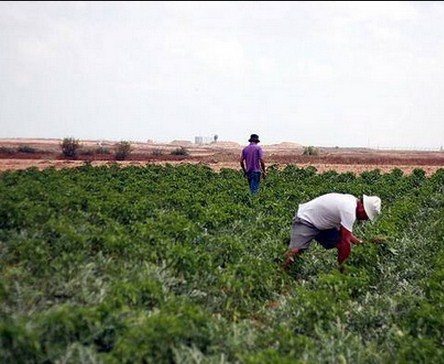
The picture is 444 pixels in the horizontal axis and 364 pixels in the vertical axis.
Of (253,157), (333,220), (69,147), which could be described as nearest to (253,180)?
(253,157)

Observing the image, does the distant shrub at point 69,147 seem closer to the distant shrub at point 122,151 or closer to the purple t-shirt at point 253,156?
the distant shrub at point 122,151

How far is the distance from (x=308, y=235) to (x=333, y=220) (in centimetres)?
44

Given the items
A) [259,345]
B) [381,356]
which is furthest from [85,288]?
[381,356]

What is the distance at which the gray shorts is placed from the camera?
825 centimetres

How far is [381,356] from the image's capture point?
554 cm

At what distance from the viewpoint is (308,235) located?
8242 millimetres

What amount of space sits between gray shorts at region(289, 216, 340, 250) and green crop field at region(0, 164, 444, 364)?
12.0 inches

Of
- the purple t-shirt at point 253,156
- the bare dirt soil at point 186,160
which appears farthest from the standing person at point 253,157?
the bare dirt soil at point 186,160

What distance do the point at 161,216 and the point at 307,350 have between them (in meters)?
4.46

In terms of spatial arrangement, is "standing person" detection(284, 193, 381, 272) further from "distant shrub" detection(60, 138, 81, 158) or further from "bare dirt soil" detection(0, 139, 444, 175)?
"distant shrub" detection(60, 138, 81, 158)

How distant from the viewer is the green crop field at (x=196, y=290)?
4.74m

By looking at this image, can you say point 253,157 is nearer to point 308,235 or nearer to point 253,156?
point 253,156

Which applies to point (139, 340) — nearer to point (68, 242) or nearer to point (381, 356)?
point (381, 356)

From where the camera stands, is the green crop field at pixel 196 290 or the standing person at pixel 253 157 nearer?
the green crop field at pixel 196 290
